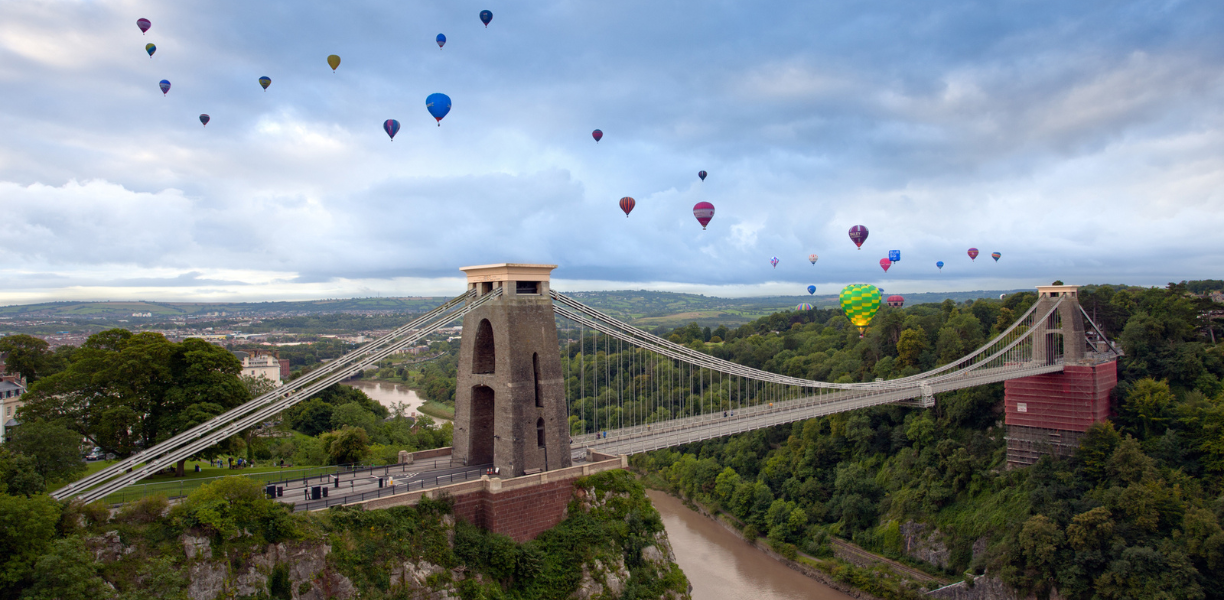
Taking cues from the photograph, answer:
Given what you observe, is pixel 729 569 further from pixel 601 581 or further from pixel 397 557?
pixel 397 557

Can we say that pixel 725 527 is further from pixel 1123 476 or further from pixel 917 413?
pixel 1123 476

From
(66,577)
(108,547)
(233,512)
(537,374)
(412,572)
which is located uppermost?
(537,374)

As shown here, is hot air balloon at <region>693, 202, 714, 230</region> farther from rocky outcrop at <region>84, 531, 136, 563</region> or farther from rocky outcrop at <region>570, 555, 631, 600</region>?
rocky outcrop at <region>84, 531, 136, 563</region>

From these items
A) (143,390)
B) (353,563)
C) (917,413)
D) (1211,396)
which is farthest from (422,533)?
(1211,396)

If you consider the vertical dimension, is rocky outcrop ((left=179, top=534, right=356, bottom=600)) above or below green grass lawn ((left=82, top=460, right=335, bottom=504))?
below

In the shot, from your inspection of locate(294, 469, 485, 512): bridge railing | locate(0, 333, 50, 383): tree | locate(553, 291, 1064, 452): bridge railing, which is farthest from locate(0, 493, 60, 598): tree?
locate(0, 333, 50, 383): tree

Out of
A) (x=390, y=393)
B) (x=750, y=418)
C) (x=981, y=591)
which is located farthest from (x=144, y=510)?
(x=390, y=393)

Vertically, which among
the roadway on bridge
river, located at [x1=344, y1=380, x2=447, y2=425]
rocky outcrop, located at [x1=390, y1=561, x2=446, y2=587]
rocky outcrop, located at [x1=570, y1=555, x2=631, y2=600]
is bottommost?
river, located at [x1=344, y1=380, x2=447, y2=425]
